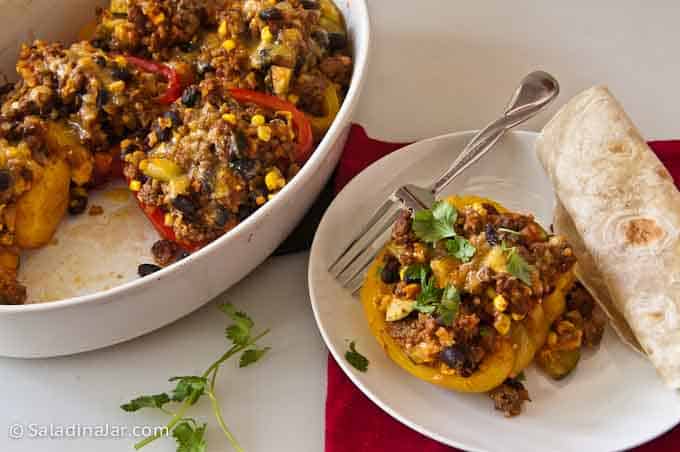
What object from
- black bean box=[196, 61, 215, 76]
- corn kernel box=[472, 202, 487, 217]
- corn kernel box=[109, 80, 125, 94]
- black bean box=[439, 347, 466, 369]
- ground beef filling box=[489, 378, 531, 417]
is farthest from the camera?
black bean box=[196, 61, 215, 76]

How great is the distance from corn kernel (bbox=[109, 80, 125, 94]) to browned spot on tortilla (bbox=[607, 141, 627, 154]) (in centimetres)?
176

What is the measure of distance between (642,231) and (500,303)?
628 mm

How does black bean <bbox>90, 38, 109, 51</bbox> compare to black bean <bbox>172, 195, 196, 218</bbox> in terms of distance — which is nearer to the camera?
black bean <bbox>172, 195, 196, 218</bbox>

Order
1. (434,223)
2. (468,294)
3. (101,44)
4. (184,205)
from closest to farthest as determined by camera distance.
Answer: (468,294)
(434,223)
(184,205)
(101,44)

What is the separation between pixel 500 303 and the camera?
103 inches

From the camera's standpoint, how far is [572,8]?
13.8 ft

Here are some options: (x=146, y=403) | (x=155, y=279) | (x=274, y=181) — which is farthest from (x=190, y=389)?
(x=274, y=181)

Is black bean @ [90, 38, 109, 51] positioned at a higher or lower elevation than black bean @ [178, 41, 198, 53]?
higher

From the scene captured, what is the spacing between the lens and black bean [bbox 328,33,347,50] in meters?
3.44

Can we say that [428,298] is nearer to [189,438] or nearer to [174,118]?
[189,438]

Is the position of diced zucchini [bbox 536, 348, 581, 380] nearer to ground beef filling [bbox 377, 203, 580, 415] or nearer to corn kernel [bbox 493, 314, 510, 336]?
ground beef filling [bbox 377, 203, 580, 415]

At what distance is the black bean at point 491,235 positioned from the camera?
8.96 ft

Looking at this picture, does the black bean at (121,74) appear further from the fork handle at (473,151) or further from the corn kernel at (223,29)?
the fork handle at (473,151)

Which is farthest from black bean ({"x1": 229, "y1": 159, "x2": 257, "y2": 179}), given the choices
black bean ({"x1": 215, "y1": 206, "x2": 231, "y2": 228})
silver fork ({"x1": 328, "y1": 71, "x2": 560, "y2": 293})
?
silver fork ({"x1": 328, "y1": 71, "x2": 560, "y2": 293})
